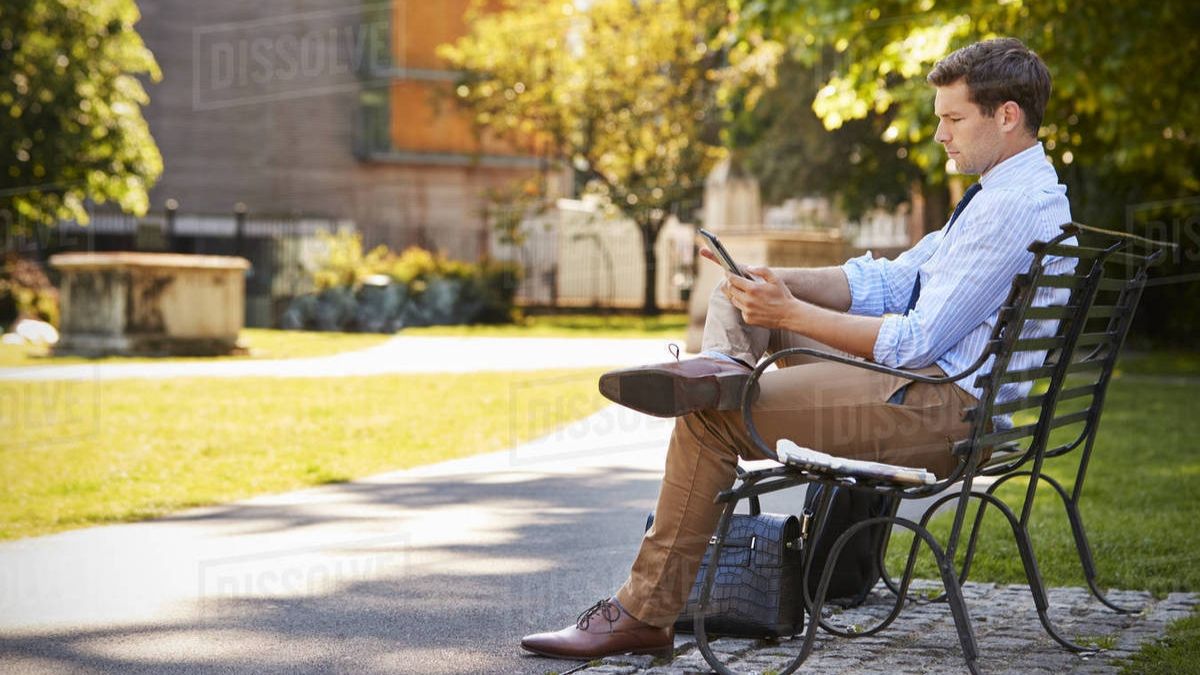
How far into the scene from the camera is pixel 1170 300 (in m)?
23.9

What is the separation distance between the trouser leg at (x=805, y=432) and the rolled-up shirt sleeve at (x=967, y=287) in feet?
0.33

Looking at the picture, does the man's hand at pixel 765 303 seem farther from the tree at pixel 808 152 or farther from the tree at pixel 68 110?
the tree at pixel 808 152

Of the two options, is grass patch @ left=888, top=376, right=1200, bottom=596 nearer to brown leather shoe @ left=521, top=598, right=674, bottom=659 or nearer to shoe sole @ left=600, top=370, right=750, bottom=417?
brown leather shoe @ left=521, top=598, right=674, bottom=659

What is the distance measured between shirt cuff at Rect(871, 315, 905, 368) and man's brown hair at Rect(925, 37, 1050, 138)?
2.14 ft

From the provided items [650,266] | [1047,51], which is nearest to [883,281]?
[1047,51]

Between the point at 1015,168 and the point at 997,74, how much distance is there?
27cm

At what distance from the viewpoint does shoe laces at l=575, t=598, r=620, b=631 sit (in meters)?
4.26

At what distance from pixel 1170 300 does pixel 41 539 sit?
67.8 ft

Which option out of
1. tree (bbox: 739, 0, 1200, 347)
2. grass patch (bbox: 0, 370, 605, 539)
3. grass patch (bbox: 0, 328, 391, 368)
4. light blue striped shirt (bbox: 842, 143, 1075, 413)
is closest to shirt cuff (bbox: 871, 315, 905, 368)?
light blue striped shirt (bbox: 842, 143, 1075, 413)

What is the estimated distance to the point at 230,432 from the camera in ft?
35.9

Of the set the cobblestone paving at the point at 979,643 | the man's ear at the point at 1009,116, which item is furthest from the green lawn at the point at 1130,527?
the man's ear at the point at 1009,116

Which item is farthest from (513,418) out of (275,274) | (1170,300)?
(275,274)

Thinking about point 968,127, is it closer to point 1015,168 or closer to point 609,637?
point 1015,168

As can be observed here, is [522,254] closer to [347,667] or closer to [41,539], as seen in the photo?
[41,539]
